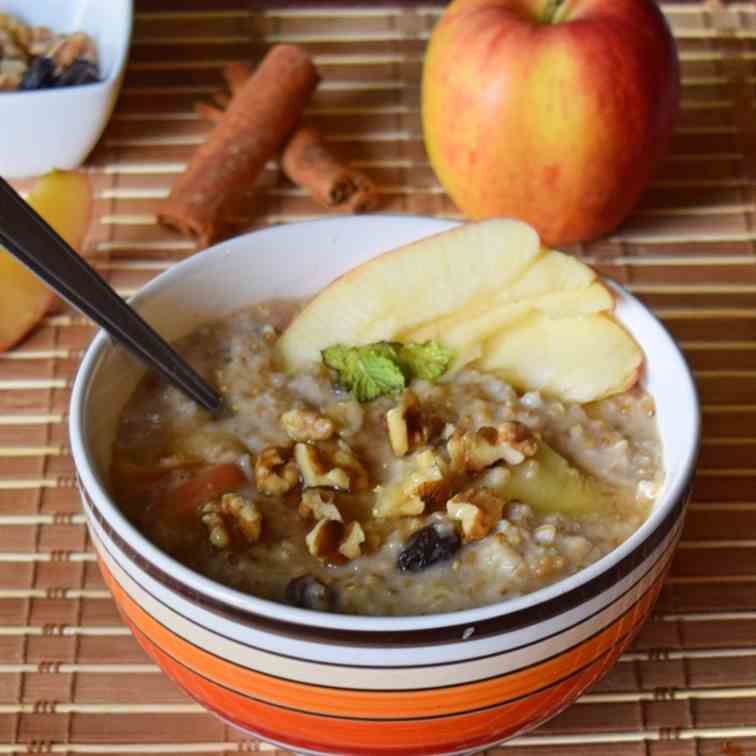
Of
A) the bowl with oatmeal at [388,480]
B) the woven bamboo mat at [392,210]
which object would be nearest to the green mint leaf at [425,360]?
the bowl with oatmeal at [388,480]

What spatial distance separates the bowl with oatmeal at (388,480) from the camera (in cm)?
97

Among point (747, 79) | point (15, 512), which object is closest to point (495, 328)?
point (15, 512)

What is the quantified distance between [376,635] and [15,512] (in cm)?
62

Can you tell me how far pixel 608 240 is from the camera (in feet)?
5.63

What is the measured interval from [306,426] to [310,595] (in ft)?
0.64

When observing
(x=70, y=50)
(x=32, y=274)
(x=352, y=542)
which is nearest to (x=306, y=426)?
(x=352, y=542)

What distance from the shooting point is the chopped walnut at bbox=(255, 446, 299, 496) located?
110 centimetres

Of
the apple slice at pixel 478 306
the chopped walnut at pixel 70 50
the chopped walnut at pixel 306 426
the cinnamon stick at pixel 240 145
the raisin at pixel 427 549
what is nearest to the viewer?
the raisin at pixel 427 549

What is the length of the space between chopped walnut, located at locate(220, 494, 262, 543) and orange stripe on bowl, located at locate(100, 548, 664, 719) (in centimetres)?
10

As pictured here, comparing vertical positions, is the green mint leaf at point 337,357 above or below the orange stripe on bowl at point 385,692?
above

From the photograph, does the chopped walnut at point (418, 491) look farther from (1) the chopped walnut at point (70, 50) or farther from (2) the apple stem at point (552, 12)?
(1) the chopped walnut at point (70, 50)

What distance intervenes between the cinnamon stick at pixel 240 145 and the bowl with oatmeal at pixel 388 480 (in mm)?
380

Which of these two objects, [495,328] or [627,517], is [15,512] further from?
[627,517]

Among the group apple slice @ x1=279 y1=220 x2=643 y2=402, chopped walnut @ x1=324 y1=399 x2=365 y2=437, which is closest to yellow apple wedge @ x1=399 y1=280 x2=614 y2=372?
apple slice @ x1=279 y1=220 x2=643 y2=402
